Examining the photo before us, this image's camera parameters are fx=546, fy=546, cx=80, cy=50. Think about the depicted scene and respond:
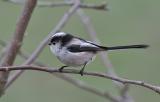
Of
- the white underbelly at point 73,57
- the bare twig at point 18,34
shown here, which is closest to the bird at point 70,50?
the white underbelly at point 73,57

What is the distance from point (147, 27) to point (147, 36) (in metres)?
0.31

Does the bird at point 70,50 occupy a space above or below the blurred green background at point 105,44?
above

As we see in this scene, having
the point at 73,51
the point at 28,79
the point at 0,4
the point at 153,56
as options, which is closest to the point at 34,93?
the point at 28,79

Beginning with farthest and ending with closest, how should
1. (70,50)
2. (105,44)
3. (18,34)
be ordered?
(105,44)
(70,50)
(18,34)

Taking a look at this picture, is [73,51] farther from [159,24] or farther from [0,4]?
[0,4]

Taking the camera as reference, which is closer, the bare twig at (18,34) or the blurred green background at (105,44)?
the bare twig at (18,34)

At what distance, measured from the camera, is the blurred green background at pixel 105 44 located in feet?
20.8

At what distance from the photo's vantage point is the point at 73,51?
2656mm

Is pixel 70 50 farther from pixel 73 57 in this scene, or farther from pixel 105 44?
pixel 105 44

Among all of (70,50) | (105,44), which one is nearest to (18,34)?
(70,50)

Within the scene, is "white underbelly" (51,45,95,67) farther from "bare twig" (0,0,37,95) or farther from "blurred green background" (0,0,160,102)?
"blurred green background" (0,0,160,102)

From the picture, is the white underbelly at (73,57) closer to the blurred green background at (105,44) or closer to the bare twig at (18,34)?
the bare twig at (18,34)

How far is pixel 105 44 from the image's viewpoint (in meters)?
6.80

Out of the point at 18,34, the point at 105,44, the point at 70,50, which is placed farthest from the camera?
the point at 105,44
